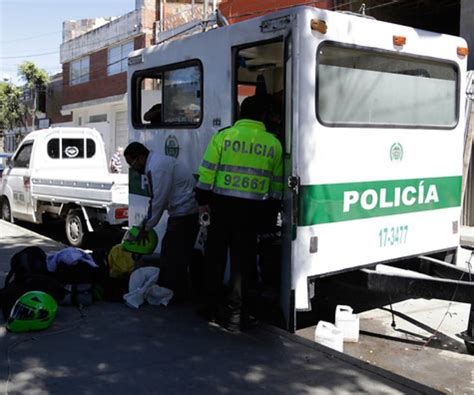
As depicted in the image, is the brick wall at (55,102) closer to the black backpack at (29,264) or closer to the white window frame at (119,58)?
the white window frame at (119,58)

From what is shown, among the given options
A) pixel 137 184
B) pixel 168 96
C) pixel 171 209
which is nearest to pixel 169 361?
pixel 171 209

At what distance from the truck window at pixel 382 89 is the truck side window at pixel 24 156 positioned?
773 centimetres

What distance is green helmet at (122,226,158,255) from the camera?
5605 millimetres

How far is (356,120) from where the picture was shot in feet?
15.6

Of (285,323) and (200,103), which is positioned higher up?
(200,103)

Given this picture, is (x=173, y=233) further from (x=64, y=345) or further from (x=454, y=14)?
(x=454, y=14)

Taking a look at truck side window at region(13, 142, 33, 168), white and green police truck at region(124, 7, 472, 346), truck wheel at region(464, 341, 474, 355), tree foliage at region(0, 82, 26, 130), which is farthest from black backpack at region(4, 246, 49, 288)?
tree foliage at region(0, 82, 26, 130)

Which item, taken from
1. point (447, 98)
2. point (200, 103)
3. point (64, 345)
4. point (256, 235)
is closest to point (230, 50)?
point (200, 103)

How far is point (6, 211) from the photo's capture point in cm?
1194

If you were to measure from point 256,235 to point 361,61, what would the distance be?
5.51 ft

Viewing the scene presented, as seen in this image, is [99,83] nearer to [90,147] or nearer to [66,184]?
[90,147]

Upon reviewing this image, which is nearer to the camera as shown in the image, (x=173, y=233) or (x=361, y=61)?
(x=361, y=61)

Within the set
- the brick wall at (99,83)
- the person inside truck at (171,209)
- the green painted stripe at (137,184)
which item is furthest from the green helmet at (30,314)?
the brick wall at (99,83)

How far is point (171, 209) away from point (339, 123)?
5.77 feet
